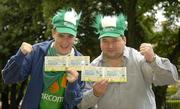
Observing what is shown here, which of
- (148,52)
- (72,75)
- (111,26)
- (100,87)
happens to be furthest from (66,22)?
(148,52)

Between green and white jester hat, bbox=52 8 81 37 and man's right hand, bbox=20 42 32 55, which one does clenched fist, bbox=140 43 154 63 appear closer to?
green and white jester hat, bbox=52 8 81 37

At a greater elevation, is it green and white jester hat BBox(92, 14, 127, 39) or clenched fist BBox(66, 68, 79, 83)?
green and white jester hat BBox(92, 14, 127, 39)

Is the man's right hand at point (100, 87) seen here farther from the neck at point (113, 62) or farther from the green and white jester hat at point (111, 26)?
the green and white jester hat at point (111, 26)

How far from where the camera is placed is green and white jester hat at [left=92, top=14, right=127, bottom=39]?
455cm

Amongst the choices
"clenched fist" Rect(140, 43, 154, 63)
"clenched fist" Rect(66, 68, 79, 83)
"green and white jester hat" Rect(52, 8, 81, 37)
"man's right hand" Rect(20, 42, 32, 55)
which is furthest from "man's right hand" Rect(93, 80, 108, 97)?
"man's right hand" Rect(20, 42, 32, 55)

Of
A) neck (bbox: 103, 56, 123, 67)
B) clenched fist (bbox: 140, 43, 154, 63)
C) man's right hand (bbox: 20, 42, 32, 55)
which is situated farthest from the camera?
neck (bbox: 103, 56, 123, 67)

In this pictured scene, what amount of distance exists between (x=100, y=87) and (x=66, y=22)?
2.52ft

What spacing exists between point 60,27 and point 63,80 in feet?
1.75

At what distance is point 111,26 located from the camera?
15.1ft

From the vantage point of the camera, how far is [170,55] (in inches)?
806

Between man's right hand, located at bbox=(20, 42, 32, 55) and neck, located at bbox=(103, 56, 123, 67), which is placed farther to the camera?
neck, located at bbox=(103, 56, 123, 67)

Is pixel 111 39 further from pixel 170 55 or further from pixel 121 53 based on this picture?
pixel 170 55

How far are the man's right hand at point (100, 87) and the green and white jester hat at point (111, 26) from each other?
0.46m

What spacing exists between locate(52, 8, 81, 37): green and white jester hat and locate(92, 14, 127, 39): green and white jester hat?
245 millimetres
